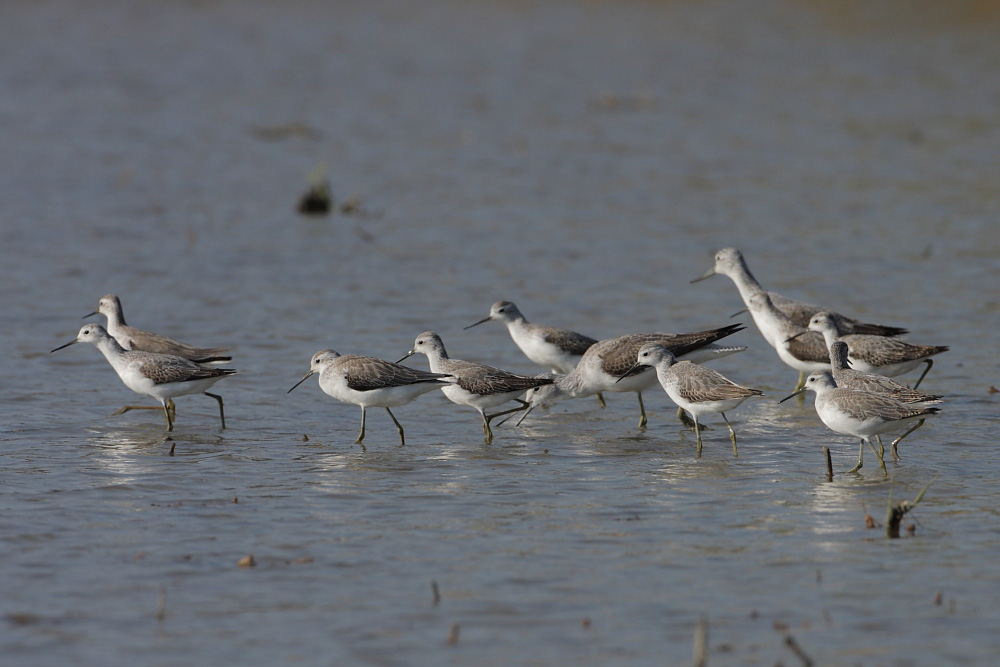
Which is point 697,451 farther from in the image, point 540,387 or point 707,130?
point 707,130

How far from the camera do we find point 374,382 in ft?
38.9

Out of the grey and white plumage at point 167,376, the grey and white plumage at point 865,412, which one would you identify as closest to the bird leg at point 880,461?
the grey and white plumage at point 865,412

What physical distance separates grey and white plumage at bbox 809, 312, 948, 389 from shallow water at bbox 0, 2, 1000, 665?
0.63 meters

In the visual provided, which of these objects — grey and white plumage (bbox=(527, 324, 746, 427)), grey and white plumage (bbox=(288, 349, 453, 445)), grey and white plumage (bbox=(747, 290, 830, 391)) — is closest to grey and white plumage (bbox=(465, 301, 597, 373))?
grey and white plumage (bbox=(527, 324, 746, 427))

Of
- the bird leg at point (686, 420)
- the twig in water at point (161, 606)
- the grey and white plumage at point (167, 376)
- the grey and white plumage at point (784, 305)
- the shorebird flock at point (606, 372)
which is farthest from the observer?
the grey and white plumage at point (784, 305)

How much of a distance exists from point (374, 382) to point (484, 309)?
507 cm

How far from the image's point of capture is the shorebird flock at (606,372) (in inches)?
437

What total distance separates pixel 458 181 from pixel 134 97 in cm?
1120

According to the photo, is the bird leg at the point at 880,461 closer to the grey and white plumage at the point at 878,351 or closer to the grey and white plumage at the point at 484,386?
the grey and white plumage at the point at 878,351

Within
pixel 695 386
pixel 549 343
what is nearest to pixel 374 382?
pixel 549 343

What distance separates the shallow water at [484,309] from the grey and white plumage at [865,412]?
40 centimetres

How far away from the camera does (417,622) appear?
7.59 meters

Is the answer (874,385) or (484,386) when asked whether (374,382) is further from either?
(874,385)

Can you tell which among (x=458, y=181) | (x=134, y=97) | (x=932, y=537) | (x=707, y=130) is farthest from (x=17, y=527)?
(x=134, y=97)
